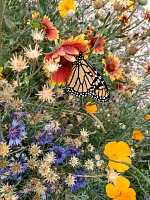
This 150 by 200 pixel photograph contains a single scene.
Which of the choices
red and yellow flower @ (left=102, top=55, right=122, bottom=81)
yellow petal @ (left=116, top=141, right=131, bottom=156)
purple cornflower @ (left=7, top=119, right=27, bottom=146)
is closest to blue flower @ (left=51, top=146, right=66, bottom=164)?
purple cornflower @ (left=7, top=119, right=27, bottom=146)

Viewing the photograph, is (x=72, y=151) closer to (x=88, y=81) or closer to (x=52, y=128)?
(x=52, y=128)

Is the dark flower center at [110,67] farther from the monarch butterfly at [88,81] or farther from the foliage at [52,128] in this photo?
the monarch butterfly at [88,81]

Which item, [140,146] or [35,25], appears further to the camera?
[140,146]

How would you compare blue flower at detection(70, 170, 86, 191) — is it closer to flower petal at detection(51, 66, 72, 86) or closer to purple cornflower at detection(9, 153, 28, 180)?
purple cornflower at detection(9, 153, 28, 180)

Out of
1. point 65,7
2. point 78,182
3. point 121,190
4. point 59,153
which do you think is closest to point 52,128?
point 59,153

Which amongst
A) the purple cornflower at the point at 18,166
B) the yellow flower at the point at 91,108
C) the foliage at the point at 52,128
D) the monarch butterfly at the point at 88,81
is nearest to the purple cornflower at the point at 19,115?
the foliage at the point at 52,128

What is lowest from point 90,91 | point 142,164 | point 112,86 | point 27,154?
point 27,154

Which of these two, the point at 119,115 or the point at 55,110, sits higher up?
the point at 119,115

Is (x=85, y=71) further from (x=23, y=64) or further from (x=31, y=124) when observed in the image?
(x=23, y=64)

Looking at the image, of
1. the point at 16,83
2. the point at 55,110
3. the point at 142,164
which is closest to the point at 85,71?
the point at 55,110

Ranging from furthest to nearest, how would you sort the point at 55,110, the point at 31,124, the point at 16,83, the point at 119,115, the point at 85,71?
the point at 119,115, the point at 85,71, the point at 55,110, the point at 31,124, the point at 16,83
